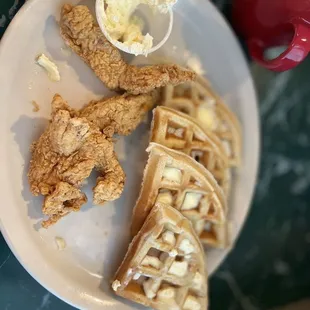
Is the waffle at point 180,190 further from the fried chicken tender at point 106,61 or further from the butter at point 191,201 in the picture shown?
the fried chicken tender at point 106,61

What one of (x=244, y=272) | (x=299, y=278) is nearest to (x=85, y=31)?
(x=244, y=272)

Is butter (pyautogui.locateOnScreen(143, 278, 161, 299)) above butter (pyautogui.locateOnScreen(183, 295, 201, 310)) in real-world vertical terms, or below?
above

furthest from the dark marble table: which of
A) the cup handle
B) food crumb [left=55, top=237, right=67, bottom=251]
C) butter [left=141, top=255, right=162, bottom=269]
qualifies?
food crumb [left=55, top=237, right=67, bottom=251]

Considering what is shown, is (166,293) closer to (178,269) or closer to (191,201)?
(178,269)

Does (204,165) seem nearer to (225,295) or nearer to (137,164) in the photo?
(137,164)

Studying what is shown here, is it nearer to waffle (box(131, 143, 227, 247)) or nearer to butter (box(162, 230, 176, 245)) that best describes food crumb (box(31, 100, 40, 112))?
waffle (box(131, 143, 227, 247))

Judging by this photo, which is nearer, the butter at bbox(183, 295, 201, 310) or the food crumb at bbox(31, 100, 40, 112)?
the food crumb at bbox(31, 100, 40, 112)

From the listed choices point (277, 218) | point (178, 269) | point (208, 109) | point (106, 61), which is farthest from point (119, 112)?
point (277, 218)

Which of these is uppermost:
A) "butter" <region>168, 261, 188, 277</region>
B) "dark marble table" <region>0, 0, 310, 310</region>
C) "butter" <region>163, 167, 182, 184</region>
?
"butter" <region>163, 167, 182, 184</region>
